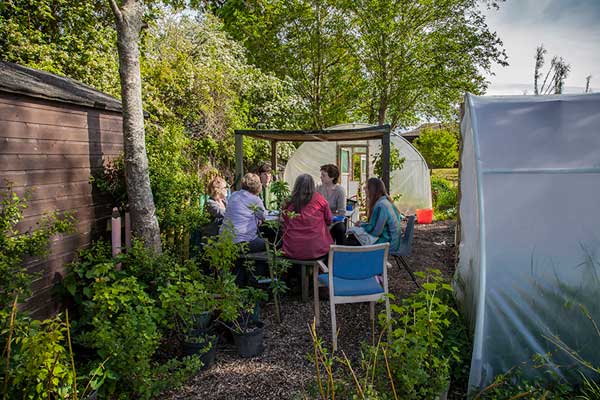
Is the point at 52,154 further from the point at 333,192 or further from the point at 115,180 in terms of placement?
the point at 333,192

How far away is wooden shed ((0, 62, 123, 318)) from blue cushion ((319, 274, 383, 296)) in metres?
2.40

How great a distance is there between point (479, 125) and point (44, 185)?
3659 millimetres

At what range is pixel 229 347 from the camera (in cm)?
388

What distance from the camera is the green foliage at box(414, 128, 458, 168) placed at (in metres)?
27.6

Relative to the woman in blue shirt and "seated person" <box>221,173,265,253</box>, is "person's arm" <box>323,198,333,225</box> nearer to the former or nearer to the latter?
the woman in blue shirt

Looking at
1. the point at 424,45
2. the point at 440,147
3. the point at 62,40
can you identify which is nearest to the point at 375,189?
the point at 62,40

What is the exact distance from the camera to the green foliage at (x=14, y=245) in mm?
2746

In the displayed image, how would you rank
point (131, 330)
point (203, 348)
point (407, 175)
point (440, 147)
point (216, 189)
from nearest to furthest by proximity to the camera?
point (131, 330) → point (203, 348) → point (216, 189) → point (407, 175) → point (440, 147)

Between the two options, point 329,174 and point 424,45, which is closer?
point 329,174

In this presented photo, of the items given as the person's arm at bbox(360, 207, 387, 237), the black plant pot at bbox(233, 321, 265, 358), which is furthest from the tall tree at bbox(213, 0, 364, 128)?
the black plant pot at bbox(233, 321, 265, 358)

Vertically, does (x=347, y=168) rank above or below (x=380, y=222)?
above

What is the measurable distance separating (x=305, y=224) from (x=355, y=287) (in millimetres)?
1108

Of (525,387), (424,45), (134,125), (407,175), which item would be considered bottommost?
(525,387)

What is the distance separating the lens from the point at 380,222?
5.11m
